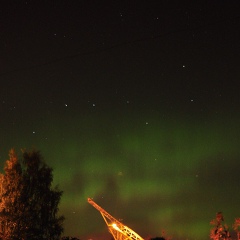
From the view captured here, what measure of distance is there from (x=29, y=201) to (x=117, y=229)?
2630 cm

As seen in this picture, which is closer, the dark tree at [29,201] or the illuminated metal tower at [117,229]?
the dark tree at [29,201]

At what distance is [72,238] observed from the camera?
33.9 m

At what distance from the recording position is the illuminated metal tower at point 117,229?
55531 mm

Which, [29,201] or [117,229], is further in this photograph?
[117,229]

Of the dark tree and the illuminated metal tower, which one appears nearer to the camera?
the dark tree

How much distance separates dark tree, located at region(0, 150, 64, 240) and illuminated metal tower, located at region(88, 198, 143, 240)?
22.8 metres

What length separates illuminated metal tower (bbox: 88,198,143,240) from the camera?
55.5 meters

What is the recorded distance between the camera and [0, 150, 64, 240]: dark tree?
97.7 ft

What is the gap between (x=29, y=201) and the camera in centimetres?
3222

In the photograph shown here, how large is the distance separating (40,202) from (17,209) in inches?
113

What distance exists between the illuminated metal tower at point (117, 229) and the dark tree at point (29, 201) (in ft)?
74.7

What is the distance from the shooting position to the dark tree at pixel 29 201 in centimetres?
2977

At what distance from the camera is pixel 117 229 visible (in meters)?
56.8

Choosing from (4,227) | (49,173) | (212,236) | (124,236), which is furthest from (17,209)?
(124,236)
